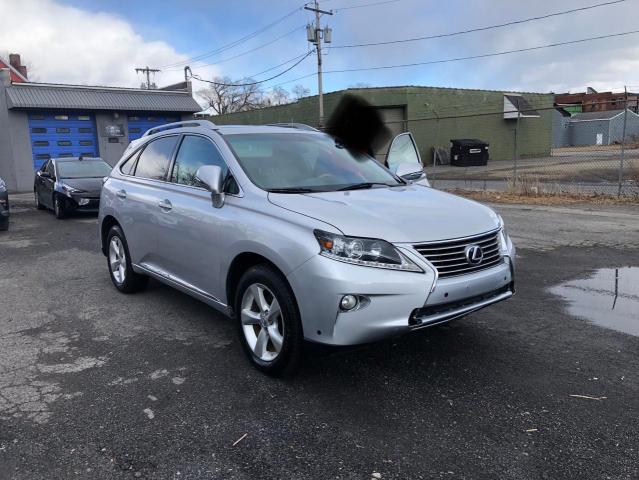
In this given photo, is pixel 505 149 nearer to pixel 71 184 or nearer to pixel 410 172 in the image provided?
pixel 71 184

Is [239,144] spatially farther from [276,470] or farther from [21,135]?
[21,135]

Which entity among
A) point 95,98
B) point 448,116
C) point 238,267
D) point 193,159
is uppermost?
point 95,98

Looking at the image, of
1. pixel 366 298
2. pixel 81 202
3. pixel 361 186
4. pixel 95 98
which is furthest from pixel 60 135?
pixel 366 298

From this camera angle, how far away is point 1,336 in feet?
15.4

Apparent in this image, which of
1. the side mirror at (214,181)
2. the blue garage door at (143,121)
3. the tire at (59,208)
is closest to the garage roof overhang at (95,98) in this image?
the blue garage door at (143,121)

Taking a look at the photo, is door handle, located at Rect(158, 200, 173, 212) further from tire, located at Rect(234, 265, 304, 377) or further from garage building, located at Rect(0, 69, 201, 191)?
garage building, located at Rect(0, 69, 201, 191)

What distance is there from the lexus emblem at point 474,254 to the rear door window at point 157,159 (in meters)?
2.91

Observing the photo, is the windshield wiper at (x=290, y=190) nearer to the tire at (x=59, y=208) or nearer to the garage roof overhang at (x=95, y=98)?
the tire at (x=59, y=208)

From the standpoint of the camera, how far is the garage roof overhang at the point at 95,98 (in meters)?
21.9

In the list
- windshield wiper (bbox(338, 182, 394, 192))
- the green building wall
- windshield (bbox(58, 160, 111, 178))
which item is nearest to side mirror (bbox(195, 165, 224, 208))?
windshield wiper (bbox(338, 182, 394, 192))

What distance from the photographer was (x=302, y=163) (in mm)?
4441

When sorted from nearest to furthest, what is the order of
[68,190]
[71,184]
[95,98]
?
[68,190] < [71,184] < [95,98]

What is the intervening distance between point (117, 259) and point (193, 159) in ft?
6.51

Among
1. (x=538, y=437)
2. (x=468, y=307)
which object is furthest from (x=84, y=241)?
(x=538, y=437)
